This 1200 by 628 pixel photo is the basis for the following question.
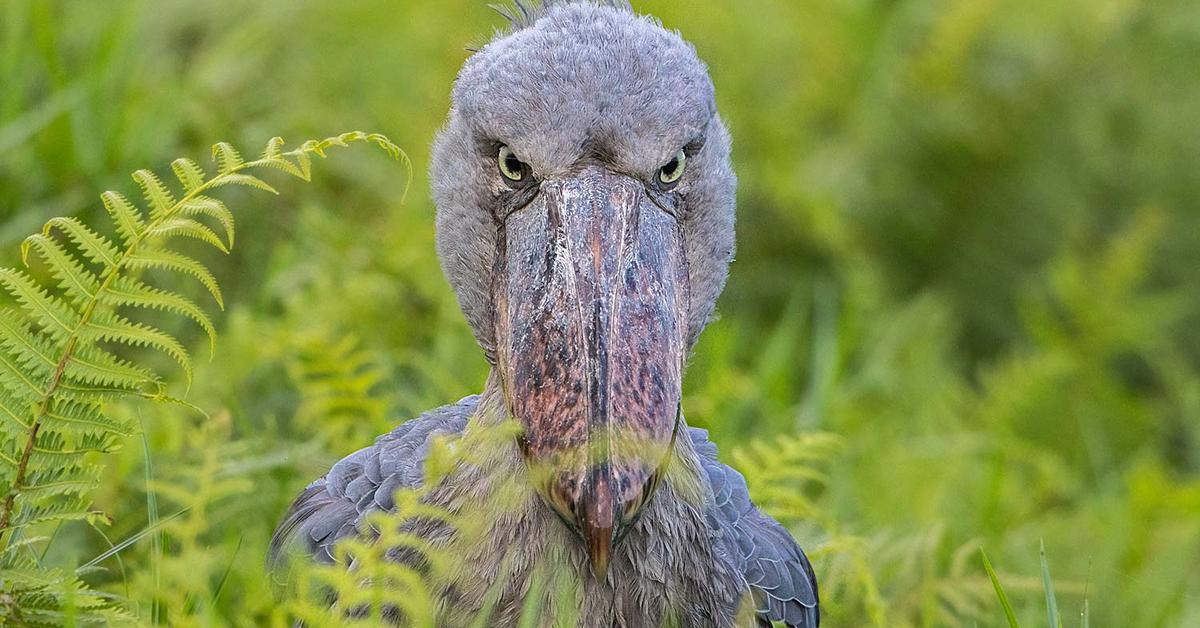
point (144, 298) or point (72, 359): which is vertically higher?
point (144, 298)

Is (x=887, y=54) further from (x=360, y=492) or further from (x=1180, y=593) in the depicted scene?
(x=360, y=492)

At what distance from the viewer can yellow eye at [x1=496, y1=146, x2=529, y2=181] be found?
2.75 meters

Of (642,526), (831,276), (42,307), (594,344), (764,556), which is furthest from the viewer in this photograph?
(831,276)

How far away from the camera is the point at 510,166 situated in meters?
2.77

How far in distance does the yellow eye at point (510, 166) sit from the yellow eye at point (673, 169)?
0.90 ft

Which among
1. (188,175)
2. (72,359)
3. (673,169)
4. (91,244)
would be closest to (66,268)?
(91,244)

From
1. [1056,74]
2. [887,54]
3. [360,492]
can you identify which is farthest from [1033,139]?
[360,492]

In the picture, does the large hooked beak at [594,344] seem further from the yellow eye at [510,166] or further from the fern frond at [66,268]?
the fern frond at [66,268]

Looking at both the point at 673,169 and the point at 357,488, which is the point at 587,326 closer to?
the point at 673,169

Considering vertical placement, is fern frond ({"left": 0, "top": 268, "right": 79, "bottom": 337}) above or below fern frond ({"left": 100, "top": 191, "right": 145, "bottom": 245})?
below

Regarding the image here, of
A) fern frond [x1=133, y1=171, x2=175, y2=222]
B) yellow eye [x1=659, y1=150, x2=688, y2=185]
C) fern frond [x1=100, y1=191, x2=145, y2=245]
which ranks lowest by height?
fern frond [x1=100, y1=191, x2=145, y2=245]

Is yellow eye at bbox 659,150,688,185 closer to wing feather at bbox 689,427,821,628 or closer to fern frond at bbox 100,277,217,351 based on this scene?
wing feather at bbox 689,427,821,628

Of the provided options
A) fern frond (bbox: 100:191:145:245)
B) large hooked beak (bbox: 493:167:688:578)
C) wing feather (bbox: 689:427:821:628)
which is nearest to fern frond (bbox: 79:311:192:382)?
fern frond (bbox: 100:191:145:245)

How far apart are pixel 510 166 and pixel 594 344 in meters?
0.48
